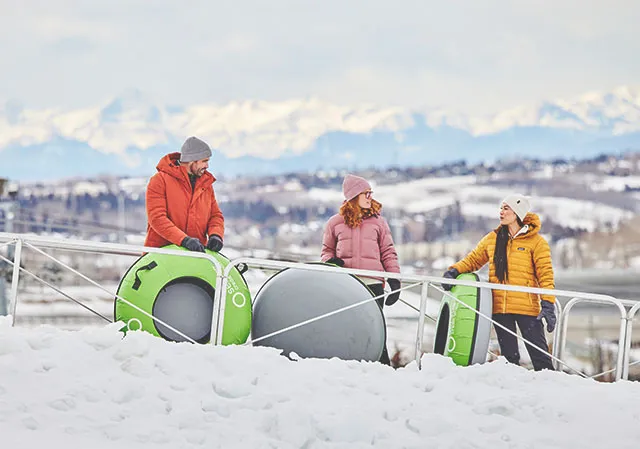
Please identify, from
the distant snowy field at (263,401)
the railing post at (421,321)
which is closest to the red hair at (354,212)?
the railing post at (421,321)

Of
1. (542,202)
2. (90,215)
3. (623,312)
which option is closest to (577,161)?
(542,202)

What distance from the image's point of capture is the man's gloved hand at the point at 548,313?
26.0 ft

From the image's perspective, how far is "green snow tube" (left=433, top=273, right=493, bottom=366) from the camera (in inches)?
317

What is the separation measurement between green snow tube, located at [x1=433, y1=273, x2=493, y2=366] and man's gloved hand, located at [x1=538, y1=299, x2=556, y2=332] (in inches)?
15.4

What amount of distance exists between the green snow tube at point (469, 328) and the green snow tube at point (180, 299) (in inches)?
63.8

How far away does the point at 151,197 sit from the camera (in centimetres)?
797

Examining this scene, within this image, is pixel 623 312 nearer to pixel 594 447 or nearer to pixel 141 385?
pixel 594 447

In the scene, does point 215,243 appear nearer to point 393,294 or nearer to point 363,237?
point 363,237

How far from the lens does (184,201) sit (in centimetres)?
807

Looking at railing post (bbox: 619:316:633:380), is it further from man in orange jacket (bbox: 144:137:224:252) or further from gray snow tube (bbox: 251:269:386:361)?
man in orange jacket (bbox: 144:137:224:252)

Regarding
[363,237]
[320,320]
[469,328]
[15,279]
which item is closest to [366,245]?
[363,237]

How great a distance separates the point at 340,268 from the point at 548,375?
5.52ft

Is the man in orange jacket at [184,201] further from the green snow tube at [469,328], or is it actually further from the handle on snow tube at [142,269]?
the green snow tube at [469,328]

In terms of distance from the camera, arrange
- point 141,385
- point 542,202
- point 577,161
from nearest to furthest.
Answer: point 141,385
point 542,202
point 577,161
